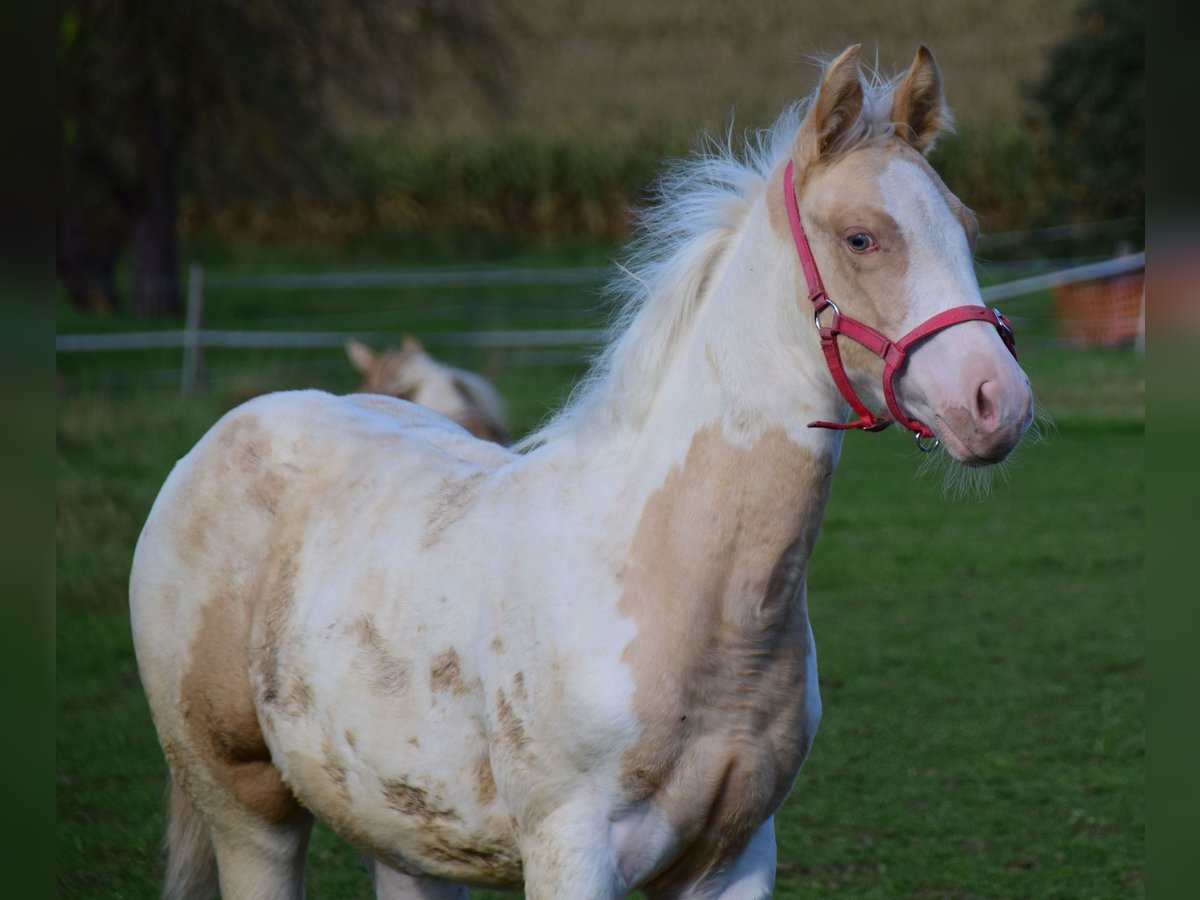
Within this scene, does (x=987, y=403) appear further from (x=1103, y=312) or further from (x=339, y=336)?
(x=1103, y=312)

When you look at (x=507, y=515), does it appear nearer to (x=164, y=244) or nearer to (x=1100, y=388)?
(x=1100, y=388)

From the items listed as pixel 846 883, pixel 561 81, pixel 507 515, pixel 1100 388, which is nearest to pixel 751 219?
pixel 507 515

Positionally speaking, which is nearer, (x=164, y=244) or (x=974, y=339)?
(x=974, y=339)

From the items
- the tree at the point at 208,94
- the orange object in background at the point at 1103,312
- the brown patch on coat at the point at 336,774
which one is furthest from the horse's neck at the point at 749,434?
the tree at the point at 208,94

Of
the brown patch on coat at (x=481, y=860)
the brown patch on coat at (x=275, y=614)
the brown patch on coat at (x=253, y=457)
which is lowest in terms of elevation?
the brown patch on coat at (x=481, y=860)

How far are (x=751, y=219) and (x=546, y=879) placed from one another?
1.16m

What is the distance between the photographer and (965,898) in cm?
376

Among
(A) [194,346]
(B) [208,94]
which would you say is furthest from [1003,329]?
(B) [208,94]

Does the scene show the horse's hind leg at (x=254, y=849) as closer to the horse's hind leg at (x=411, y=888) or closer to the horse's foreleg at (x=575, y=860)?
the horse's hind leg at (x=411, y=888)

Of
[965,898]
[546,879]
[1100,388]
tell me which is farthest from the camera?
[1100,388]

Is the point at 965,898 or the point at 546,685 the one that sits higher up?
the point at 546,685

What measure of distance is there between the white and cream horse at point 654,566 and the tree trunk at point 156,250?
16.9 metres

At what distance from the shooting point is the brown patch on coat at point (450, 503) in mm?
2559

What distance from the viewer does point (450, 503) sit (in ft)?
8.57
